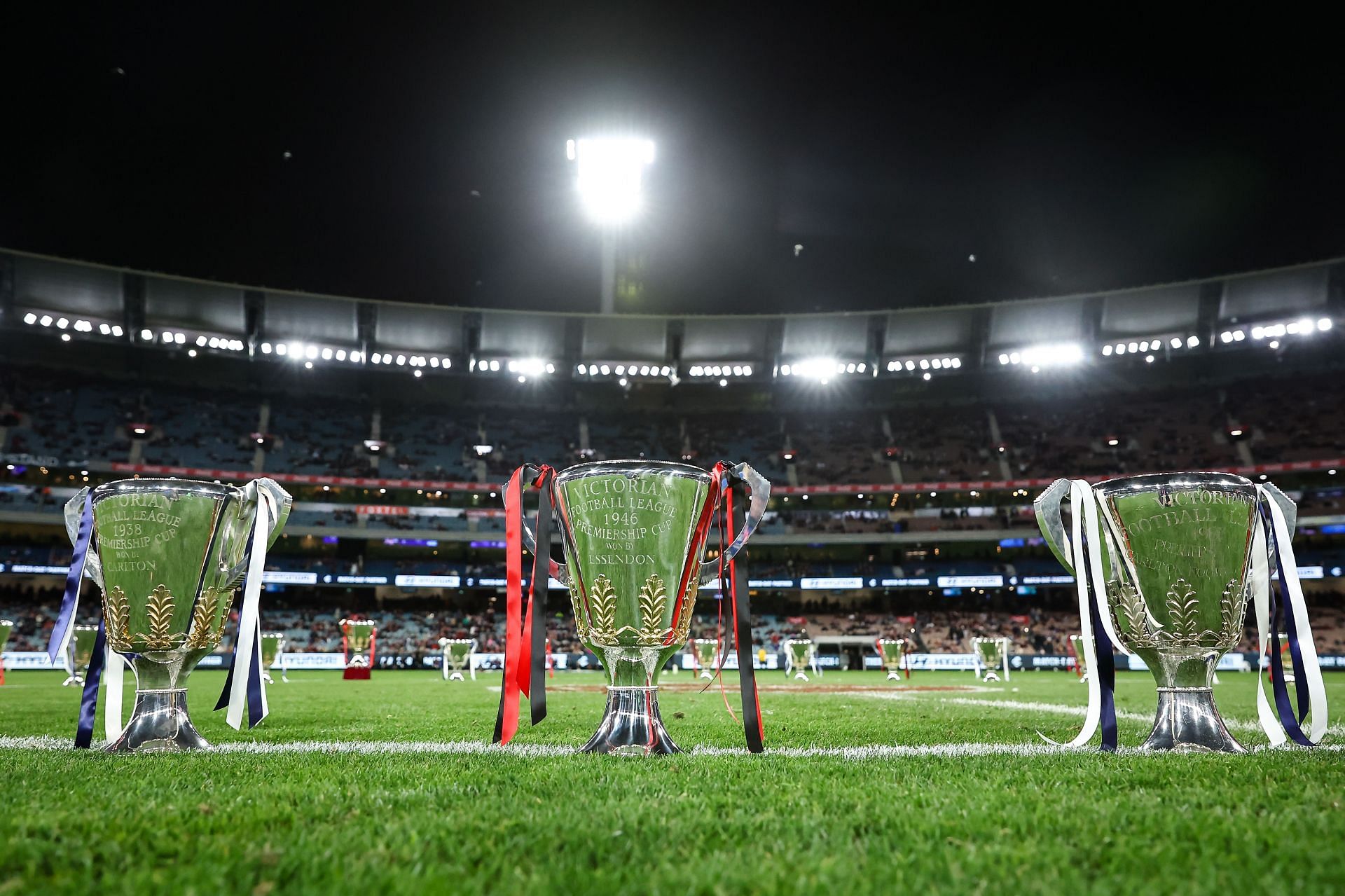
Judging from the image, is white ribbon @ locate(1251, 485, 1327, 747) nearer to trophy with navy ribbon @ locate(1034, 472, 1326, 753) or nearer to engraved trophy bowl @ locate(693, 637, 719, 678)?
trophy with navy ribbon @ locate(1034, 472, 1326, 753)

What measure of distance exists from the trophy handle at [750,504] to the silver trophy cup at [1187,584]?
158 cm

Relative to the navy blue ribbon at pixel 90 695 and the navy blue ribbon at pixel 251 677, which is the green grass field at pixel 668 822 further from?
the navy blue ribbon at pixel 251 677

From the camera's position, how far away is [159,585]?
3473 mm

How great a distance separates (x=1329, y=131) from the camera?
73.9 ft

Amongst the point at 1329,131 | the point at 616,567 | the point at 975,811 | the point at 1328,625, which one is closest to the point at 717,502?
the point at 616,567

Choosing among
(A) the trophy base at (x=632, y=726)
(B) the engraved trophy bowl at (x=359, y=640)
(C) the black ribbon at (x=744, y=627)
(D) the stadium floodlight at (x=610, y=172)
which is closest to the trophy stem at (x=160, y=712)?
(A) the trophy base at (x=632, y=726)

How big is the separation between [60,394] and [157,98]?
75.0ft

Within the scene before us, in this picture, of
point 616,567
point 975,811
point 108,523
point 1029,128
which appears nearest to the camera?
point 975,811

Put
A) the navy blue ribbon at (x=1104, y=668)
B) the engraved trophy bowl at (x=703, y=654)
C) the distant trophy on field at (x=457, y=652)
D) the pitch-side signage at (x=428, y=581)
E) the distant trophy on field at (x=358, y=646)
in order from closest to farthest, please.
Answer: the navy blue ribbon at (x=1104, y=668) < the distant trophy on field at (x=358, y=646) < the distant trophy on field at (x=457, y=652) < the engraved trophy bowl at (x=703, y=654) < the pitch-side signage at (x=428, y=581)

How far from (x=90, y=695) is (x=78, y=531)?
77 cm

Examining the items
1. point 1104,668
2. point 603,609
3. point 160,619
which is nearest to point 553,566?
point 603,609

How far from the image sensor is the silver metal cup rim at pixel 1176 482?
334 centimetres

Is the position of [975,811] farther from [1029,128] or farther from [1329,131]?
[1329,131]

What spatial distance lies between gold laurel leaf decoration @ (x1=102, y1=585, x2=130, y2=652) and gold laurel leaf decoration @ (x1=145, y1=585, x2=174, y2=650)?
10 centimetres
